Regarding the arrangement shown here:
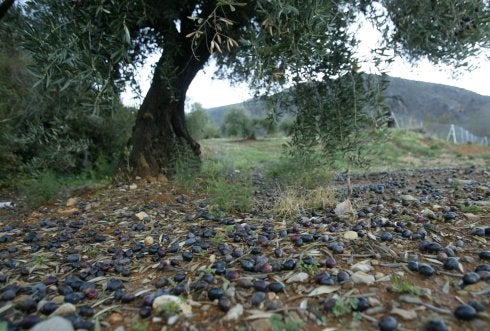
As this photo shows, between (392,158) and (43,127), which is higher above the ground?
(43,127)

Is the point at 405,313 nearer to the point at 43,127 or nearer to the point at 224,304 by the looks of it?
the point at 224,304

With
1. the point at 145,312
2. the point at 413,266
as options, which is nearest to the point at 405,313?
the point at 413,266

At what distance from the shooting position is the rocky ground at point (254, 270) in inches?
70.5

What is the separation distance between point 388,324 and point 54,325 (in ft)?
5.28

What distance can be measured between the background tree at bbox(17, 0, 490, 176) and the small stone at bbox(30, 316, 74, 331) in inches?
68.8

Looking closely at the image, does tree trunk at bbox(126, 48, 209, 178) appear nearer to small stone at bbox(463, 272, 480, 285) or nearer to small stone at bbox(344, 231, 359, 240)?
small stone at bbox(344, 231, 359, 240)

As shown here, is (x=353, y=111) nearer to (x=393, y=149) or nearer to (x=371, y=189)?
(x=371, y=189)

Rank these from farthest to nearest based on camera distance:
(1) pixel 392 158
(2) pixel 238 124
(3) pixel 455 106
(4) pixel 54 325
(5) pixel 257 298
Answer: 1. (3) pixel 455 106
2. (2) pixel 238 124
3. (1) pixel 392 158
4. (5) pixel 257 298
5. (4) pixel 54 325

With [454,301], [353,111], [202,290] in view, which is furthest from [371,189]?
[202,290]

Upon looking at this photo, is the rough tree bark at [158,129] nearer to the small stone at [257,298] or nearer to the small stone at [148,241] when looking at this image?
the small stone at [148,241]

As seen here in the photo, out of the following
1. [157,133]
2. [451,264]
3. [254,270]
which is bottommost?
[254,270]

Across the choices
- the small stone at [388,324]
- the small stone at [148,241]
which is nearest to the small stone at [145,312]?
the small stone at [148,241]

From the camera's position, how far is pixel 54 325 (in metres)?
1.71

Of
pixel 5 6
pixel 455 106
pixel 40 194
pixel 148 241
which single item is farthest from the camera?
pixel 455 106
